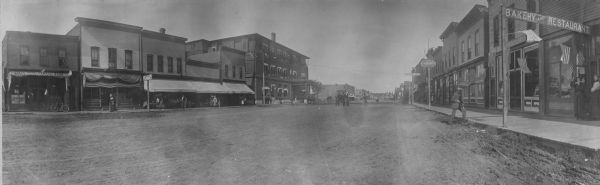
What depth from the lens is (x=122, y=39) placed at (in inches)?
952

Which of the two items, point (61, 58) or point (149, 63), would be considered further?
point (149, 63)

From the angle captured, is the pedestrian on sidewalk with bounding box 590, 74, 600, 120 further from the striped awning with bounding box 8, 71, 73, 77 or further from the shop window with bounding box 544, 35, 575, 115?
the striped awning with bounding box 8, 71, 73, 77

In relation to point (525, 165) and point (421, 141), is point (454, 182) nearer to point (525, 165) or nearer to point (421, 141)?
point (525, 165)

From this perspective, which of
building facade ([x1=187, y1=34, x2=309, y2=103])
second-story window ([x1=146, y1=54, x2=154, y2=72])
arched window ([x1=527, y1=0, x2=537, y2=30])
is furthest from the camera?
building facade ([x1=187, y1=34, x2=309, y2=103])

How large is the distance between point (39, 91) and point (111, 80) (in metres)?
3.96

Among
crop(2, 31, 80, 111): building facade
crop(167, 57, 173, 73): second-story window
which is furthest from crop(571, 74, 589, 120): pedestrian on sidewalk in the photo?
crop(167, 57, 173, 73): second-story window

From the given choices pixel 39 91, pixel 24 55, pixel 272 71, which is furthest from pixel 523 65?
pixel 272 71

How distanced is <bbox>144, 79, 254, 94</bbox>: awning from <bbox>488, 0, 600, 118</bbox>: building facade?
2182 centimetres

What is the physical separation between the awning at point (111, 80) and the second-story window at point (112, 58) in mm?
631

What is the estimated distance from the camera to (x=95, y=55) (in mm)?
22359

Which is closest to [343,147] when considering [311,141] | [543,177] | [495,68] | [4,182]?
[311,141]

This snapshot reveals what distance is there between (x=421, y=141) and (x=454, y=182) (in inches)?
134

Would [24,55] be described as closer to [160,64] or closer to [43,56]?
[43,56]

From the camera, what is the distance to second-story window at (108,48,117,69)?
23.0m
